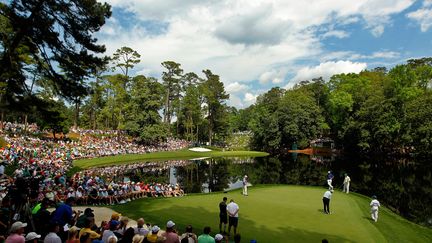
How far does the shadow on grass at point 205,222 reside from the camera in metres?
13.0

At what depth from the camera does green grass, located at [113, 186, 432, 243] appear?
1366 cm

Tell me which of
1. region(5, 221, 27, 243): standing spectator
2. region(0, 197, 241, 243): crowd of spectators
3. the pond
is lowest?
the pond

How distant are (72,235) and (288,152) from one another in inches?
2985

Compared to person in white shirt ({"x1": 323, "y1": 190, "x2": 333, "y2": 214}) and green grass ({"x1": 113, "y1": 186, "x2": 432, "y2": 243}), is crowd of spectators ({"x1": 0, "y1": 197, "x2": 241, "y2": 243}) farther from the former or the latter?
person in white shirt ({"x1": 323, "y1": 190, "x2": 333, "y2": 214})

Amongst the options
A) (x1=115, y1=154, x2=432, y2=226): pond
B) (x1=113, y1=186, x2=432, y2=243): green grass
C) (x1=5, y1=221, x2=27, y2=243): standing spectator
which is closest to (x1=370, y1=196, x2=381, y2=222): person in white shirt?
(x1=113, y1=186, x2=432, y2=243): green grass

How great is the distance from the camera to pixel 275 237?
12930 millimetres

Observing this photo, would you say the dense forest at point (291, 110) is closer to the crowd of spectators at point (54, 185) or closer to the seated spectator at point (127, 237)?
the crowd of spectators at point (54, 185)

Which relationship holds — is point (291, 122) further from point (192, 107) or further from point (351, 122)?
point (192, 107)

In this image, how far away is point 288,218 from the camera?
634 inches

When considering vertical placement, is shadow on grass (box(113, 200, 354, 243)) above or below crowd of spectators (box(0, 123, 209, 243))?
below

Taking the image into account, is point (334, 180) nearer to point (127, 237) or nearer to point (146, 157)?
point (146, 157)

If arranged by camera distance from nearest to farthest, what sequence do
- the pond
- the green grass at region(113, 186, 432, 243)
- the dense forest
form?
the green grass at region(113, 186, 432, 243) → the pond → the dense forest

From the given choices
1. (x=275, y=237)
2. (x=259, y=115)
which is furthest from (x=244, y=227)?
(x=259, y=115)

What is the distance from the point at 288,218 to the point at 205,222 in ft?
14.0
